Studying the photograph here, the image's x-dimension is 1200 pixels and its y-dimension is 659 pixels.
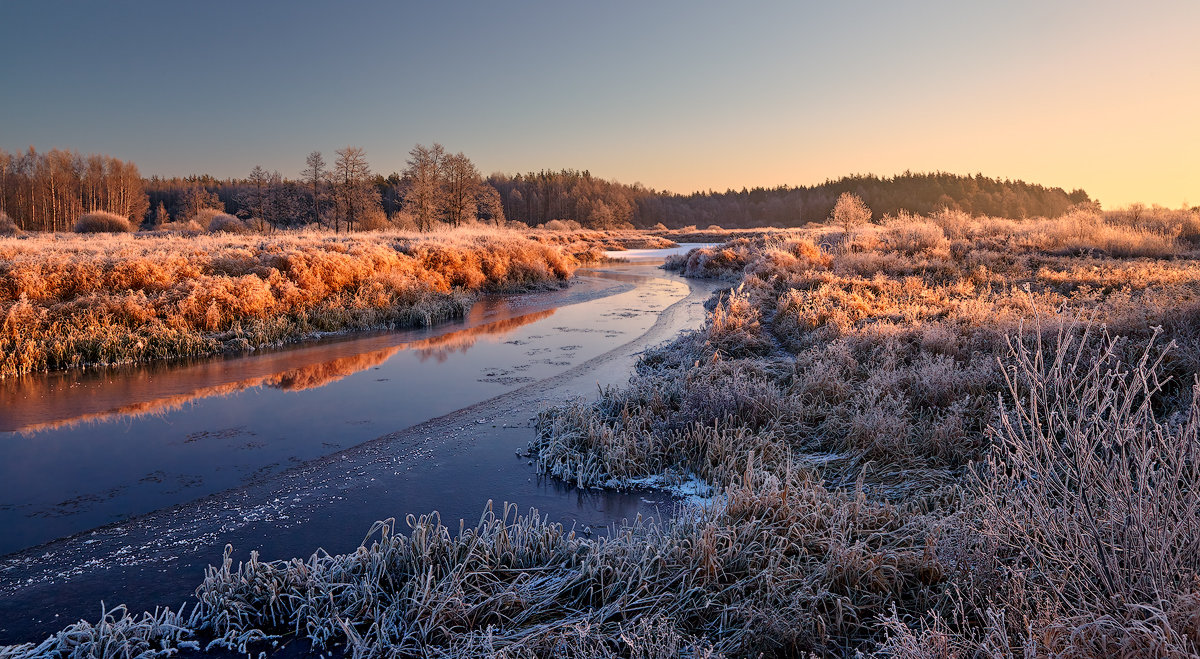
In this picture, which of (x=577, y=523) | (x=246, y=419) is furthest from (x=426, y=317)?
(x=577, y=523)

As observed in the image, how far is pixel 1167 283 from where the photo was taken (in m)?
10.3

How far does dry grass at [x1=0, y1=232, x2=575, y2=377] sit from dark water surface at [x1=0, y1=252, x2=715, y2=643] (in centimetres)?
88

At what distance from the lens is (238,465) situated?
6465 mm

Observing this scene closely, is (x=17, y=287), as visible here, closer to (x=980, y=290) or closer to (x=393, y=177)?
(x=980, y=290)

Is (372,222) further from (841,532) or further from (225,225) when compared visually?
(841,532)

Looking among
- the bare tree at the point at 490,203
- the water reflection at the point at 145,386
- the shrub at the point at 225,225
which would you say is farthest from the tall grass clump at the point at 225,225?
the water reflection at the point at 145,386

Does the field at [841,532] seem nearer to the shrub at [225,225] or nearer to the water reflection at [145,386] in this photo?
the water reflection at [145,386]

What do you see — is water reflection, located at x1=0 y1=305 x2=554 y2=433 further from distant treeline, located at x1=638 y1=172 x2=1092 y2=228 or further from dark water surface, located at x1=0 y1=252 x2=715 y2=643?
distant treeline, located at x1=638 y1=172 x2=1092 y2=228

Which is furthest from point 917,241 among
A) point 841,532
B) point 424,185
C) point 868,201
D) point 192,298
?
point 868,201

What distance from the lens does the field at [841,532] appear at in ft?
8.02

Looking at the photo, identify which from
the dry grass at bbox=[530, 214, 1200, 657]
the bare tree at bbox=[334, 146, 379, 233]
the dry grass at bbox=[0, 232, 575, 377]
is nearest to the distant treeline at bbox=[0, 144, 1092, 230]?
the bare tree at bbox=[334, 146, 379, 233]

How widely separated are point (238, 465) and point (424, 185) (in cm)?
4078

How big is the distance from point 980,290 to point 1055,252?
6.12 metres

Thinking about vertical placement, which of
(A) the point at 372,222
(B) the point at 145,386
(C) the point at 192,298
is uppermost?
(A) the point at 372,222
